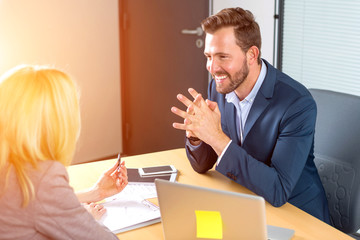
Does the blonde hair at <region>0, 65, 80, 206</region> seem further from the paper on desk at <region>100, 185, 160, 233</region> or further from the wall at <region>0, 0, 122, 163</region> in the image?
the wall at <region>0, 0, 122, 163</region>

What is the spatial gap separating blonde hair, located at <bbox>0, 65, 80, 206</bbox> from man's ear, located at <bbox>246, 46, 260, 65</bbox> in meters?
0.95

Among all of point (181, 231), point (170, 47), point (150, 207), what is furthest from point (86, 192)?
point (170, 47)

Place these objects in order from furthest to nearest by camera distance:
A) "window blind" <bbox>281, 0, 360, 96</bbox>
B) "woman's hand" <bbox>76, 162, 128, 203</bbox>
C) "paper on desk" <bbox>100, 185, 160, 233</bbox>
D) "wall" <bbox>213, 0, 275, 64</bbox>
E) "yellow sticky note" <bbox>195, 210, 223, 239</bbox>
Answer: "wall" <bbox>213, 0, 275, 64</bbox>
"window blind" <bbox>281, 0, 360, 96</bbox>
"woman's hand" <bbox>76, 162, 128, 203</bbox>
"paper on desk" <bbox>100, 185, 160, 233</bbox>
"yellow sticky note" <bbox>195, 210, 223, 239</bbox>

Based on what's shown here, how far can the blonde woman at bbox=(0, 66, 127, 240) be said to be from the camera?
1.07 meters

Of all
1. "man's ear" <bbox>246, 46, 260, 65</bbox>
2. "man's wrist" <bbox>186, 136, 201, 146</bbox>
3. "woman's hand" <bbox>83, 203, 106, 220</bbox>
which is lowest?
"woman's hand" <bbox>83, 203, 106, 220</bbox>

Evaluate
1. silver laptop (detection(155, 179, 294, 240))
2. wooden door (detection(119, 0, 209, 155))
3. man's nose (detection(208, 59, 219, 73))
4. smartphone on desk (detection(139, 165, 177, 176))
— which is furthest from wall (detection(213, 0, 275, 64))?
silver laptop (detection(155, 179, 294, 240))

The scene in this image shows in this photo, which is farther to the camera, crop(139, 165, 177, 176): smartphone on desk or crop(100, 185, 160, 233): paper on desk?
crop(139, 165, 177, 176): smartphone on desk

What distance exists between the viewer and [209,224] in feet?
3.94

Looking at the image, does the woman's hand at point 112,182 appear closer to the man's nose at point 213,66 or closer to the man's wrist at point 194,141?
the man's wrist at point 194,141

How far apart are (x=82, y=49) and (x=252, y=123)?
2.27 m

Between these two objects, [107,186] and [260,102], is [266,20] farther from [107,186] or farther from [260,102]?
[107,186]

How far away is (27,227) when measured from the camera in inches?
43.2

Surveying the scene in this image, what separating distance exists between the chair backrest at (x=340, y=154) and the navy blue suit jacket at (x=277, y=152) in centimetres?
5

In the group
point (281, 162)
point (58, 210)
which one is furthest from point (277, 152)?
point (58, 210)
